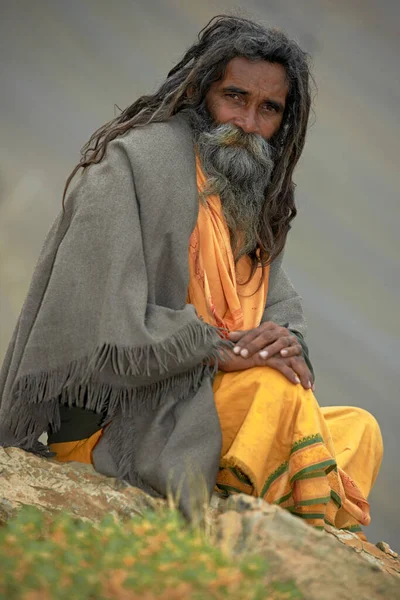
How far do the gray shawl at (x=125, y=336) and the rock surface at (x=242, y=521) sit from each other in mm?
141

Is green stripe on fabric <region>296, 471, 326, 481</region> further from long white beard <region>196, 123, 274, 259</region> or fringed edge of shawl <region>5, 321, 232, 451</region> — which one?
long white beard <region>196, 123, 274, 259</region>

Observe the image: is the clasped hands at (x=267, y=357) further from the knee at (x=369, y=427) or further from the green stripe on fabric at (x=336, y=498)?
the knee at (x=369, y=427)

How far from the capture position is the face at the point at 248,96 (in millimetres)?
→ 4383

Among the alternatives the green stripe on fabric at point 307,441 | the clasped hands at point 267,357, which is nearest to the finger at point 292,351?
the clasped hands at point 267,357

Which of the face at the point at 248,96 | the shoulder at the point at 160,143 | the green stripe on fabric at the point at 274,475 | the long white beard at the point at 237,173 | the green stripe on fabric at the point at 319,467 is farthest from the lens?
the face at the point at 248,96

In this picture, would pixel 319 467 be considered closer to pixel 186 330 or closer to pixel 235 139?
pixel 186 330

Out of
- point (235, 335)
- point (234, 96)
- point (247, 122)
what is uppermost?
point (234, 96)

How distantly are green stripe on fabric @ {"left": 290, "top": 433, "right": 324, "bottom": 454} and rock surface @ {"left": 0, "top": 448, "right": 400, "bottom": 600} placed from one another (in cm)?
37

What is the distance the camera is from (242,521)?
2670 millimetres

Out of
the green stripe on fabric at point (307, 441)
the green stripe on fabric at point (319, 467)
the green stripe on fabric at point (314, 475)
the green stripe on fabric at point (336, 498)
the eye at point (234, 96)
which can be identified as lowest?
the green stripe on fabric at point (336, 498)

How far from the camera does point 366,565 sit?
2.56 meters

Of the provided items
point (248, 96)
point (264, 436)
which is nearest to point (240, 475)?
point (264, 436)

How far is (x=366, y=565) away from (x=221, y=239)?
1.97 meters

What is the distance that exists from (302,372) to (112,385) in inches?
31.5
